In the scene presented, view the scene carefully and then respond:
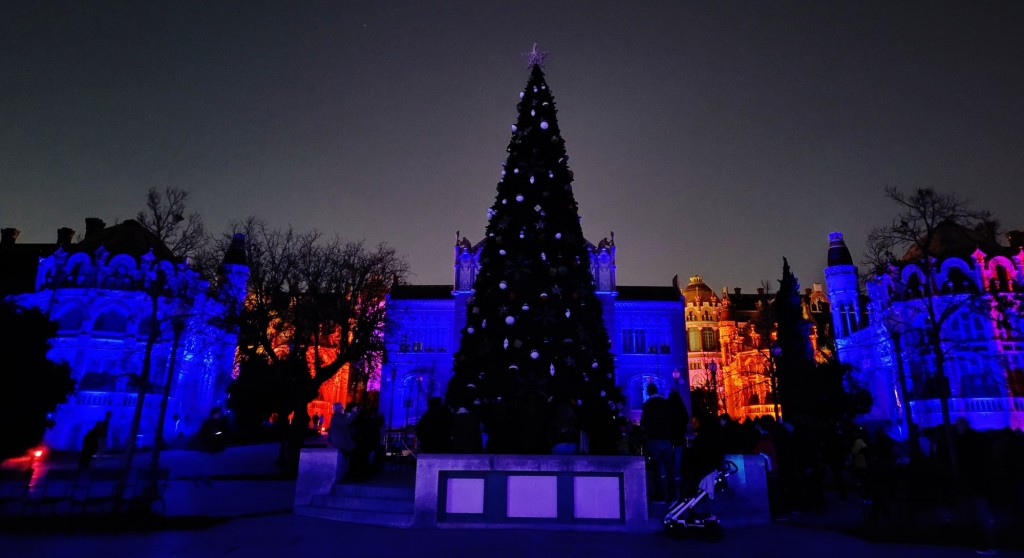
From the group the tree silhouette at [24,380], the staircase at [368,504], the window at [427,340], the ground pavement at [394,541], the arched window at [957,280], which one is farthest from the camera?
the window at [427,340]

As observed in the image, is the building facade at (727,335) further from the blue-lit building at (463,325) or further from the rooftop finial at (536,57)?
the rooftop finial at (536,57)

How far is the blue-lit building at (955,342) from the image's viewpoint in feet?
116

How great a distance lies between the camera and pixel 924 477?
989 cm

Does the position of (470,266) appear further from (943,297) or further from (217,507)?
(217,507)

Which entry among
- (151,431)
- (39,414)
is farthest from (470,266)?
(39,414)

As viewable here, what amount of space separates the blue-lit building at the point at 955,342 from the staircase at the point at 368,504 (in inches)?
1295

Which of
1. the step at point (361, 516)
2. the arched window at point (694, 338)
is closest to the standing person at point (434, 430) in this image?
the step at point (361, 516)

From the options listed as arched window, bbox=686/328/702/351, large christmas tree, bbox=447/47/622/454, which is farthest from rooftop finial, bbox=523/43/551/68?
arched window, bbox=686/328/702/351

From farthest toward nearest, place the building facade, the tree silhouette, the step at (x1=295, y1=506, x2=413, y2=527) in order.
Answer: the building facade, the tree silhouette, the step at (x1=295, y1=506, x2=413, y2=527)

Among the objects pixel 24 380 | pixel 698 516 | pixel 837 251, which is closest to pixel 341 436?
pixel 698 516

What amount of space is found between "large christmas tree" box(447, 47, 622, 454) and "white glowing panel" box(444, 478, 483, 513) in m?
2.20

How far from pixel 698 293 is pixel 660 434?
79919 millimetres

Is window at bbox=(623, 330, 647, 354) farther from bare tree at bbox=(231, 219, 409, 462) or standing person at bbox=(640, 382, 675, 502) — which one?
standing person at bbox=(640, 382, 675, 502)

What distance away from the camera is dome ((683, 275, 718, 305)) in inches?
3327
